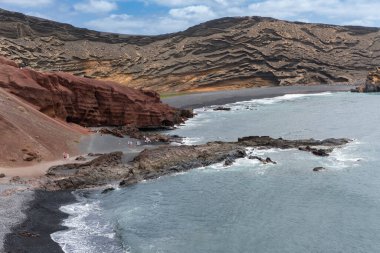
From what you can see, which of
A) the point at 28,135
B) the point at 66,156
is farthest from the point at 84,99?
the point at 28,135

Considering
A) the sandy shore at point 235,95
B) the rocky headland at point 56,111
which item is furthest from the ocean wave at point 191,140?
the sandy shore at point 235,95

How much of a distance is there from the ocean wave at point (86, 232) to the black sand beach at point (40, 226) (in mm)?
569

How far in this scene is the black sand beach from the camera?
2516 cm

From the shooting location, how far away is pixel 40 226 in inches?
1145

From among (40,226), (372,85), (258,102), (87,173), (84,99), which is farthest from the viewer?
(372,85)

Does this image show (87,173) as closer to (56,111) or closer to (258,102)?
(56,111)

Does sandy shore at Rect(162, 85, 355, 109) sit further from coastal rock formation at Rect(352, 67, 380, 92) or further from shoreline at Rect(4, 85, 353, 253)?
shoreline at Rect(4, 85, 353, 253)

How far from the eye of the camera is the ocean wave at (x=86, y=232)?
26.8 meters

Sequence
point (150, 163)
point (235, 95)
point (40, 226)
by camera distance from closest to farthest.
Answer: point (40, 226) → point (150, 163) → point (235, 95)

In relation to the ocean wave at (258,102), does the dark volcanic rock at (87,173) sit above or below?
below

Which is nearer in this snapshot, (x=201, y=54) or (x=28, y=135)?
(x=28, y=135)

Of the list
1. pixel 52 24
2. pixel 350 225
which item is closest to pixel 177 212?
pixel 350 225

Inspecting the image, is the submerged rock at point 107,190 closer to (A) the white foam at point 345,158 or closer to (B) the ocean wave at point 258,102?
(A) the white foam at point 345,158

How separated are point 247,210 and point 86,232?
35.7 ft
